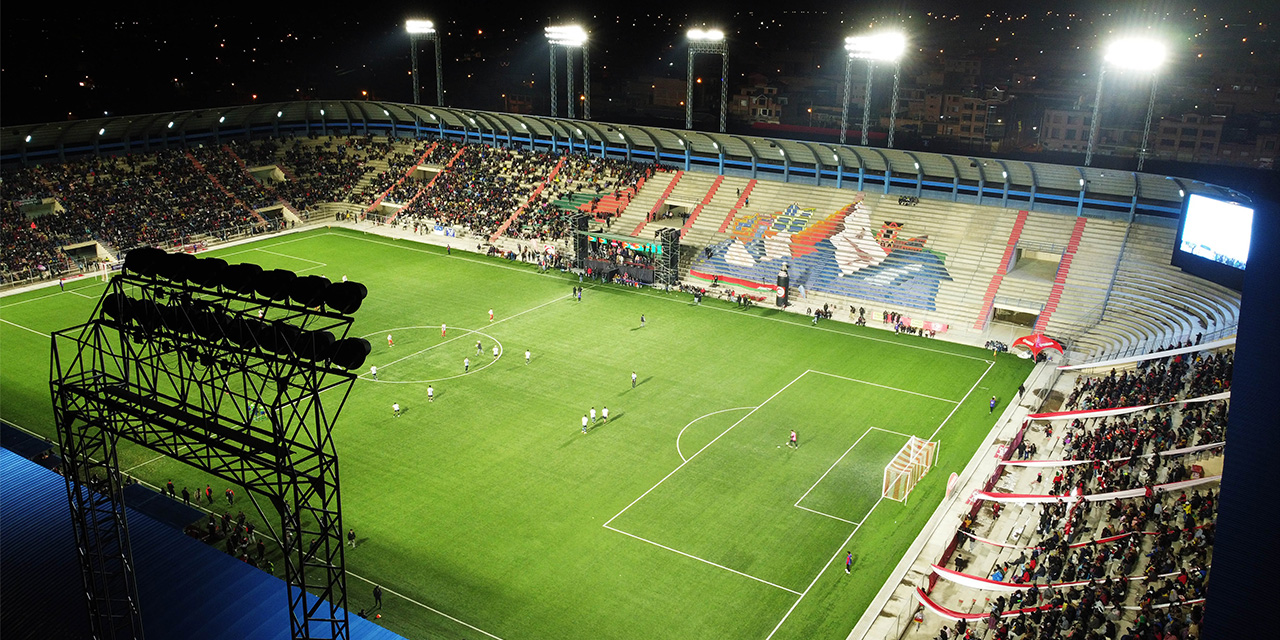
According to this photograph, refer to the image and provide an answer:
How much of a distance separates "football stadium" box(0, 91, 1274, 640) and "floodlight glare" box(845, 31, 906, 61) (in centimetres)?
612

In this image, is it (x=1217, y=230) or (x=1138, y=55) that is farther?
(x=1138, y=55)

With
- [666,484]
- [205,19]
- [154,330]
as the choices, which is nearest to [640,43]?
[205,19]

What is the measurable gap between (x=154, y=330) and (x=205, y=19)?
78.0 m

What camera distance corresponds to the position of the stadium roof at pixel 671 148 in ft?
195

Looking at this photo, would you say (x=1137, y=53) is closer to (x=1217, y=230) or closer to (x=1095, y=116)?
(x=1095, y=116)

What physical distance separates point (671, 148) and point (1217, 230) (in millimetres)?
40810

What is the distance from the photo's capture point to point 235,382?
46406 mm

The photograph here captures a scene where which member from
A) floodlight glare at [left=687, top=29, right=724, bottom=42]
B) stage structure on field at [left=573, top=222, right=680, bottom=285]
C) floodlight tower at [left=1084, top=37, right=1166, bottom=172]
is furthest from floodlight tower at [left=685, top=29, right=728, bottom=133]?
floodlight tower at [left=1084, top=37, right=1166, bottom=172]

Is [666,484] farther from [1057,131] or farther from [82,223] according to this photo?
[1057,131]

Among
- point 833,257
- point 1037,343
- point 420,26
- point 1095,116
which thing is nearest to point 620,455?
point 1037,343

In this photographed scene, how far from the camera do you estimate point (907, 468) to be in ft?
117

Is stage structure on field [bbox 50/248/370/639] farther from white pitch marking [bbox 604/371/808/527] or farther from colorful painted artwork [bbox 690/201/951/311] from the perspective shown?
colorful painted artwork [bbox 690/201/951/311]

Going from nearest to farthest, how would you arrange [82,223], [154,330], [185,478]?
[154,330], [185,478], [82,223]

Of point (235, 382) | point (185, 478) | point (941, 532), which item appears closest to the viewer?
point (941, 532)
